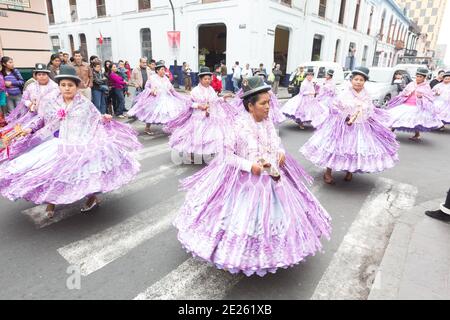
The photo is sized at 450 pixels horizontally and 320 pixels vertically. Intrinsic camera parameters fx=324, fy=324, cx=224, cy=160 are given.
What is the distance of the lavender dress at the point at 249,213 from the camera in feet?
9.12

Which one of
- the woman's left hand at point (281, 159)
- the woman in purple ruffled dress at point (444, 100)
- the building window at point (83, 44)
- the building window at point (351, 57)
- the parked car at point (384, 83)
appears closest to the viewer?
the woman's left hand at point (281, 159)

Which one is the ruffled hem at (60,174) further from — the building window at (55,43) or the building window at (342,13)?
the building window at (55,43)

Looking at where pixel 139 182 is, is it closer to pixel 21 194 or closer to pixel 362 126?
pixel 21 194

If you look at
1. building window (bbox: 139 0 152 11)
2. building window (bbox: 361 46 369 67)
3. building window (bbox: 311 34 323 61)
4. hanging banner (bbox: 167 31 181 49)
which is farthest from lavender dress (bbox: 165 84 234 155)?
building window (bbox: 361 46 369 67)

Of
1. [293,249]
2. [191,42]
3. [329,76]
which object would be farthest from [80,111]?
[191,42]

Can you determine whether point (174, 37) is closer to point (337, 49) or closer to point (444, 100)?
point (444, 100)

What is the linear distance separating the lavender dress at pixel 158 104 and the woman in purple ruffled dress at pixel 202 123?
1.87 meters

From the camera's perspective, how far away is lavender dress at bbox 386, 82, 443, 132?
8.94 m

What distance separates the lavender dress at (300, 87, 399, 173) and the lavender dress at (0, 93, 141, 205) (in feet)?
10.5

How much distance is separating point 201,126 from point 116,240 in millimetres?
3323

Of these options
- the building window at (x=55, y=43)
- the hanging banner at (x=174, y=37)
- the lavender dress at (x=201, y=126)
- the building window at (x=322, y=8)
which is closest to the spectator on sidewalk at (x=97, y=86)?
the lavender dress at (x=201, y=126)

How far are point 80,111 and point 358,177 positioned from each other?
16.2 feet

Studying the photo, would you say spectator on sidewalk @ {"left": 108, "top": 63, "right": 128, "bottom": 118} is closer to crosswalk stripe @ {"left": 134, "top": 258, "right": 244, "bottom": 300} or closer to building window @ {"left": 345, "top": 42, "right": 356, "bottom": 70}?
crosswalk stripe @ {"left": 134, "top": 258, "right": 244, "bottom": 300}
